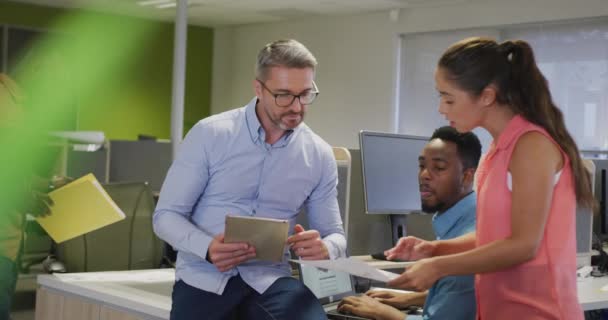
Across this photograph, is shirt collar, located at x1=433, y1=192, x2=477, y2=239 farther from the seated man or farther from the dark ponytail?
the dark ponytail

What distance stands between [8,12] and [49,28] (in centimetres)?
51

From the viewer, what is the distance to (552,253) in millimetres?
1667

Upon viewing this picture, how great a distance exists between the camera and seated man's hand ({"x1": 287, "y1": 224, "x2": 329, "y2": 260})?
6.31 ft

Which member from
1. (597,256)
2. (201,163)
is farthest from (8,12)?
(201,163)

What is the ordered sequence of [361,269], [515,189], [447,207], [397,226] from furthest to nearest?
[397,226] → [447,207] → [361,269] → [515,189]

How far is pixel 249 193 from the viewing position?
6.50 feet

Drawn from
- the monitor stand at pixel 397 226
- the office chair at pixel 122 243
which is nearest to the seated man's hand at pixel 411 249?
the monitor stand at pixel 397 226

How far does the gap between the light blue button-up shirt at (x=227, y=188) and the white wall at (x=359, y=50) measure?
688 centimetres

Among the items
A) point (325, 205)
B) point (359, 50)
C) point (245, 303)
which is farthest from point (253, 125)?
point (359, 50)

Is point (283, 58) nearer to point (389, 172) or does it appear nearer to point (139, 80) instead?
point (389, 172)

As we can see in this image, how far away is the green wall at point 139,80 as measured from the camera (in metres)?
10.5

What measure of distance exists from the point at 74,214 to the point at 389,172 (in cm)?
118

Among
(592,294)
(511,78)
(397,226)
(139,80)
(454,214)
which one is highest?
(139,80)

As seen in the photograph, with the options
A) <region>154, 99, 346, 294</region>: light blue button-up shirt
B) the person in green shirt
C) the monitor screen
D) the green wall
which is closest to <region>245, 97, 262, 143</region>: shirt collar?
<region>154, 99, 346, 294</region>: light blue button-up shirt
